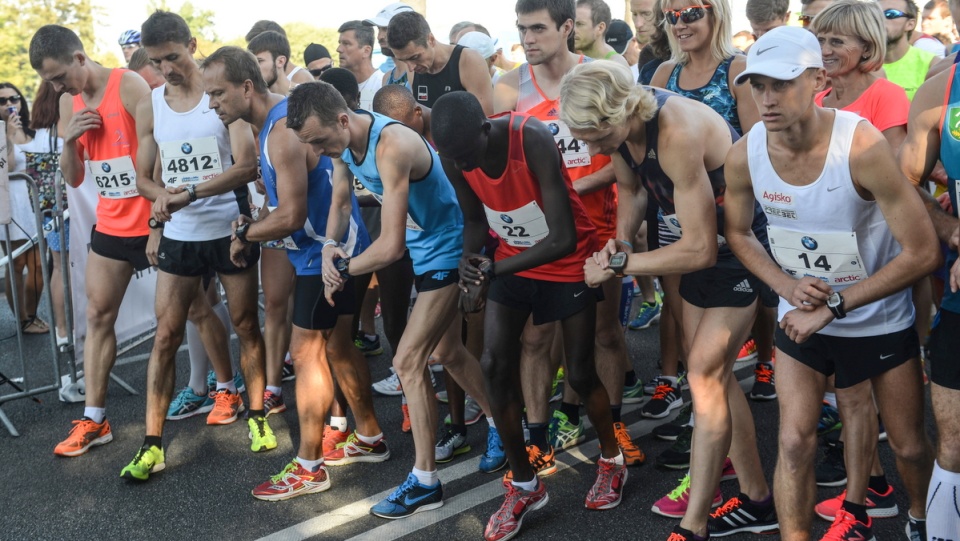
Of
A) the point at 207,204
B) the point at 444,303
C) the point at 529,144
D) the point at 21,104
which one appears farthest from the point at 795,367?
the point at 21,104

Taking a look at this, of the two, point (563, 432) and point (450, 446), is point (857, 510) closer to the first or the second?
point (563, 432)

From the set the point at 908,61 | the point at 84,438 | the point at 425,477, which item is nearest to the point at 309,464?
the point at 425,477

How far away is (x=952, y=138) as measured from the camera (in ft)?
10.1

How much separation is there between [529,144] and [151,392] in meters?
2.62

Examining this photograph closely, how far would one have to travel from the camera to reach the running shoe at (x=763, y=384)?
556cm

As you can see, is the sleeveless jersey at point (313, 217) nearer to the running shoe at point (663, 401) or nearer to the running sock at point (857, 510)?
the running shoe at point (663, 401)

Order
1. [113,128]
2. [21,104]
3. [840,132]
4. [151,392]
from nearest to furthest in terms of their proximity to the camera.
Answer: [840,132]
[151,392]
[113,128]
[21,104]

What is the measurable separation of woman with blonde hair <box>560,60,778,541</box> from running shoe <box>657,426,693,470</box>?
2.25ft

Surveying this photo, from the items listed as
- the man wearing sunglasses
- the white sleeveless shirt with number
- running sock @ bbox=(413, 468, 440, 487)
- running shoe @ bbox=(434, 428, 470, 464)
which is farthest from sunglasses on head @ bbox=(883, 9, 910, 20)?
the white sleeveless shirt with number

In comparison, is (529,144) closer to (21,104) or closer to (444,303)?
(444,303)

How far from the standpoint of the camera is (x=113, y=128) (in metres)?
5.62

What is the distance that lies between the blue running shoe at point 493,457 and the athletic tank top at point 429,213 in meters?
0.98

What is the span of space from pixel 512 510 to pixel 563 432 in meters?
1.02

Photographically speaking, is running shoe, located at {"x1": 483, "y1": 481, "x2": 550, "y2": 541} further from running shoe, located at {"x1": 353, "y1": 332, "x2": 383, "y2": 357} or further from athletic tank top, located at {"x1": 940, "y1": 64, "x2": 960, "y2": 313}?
running shoe, located at {"x1": 353, "y1": 332, "x2": 383, "y2": 357}
